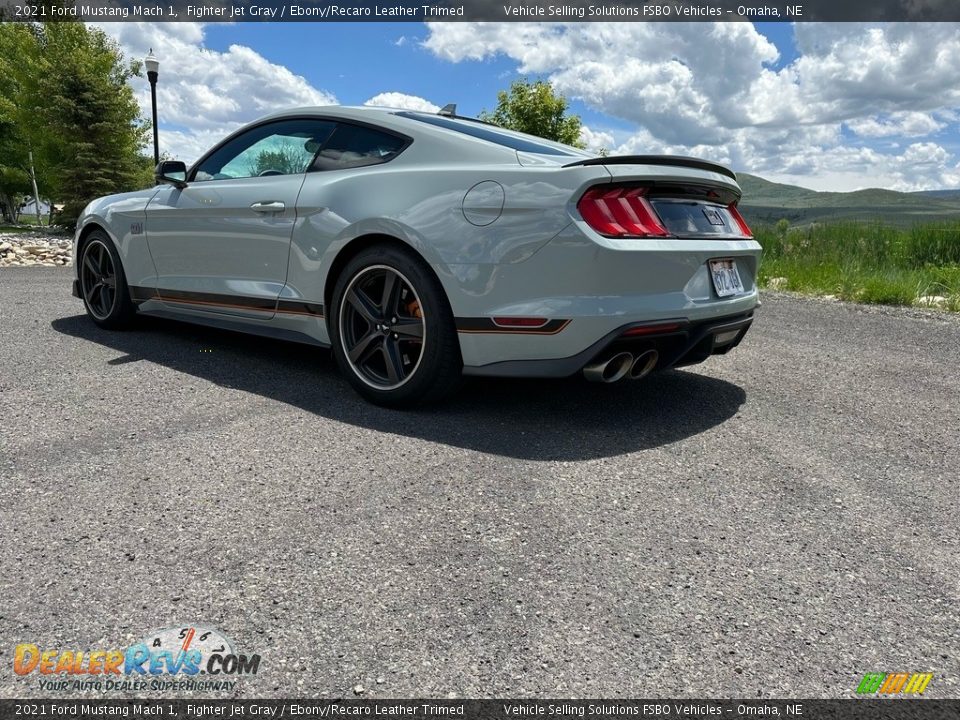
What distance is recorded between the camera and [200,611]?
1892 millimetres

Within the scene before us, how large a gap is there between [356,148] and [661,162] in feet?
5.35

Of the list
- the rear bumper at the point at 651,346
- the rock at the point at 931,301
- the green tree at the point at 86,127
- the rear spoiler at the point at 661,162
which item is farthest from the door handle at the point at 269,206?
the green tree at the point at 86,127

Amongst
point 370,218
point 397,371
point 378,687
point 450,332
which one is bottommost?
point 378,687

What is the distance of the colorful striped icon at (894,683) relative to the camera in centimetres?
165

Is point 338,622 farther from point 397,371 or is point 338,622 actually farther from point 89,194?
point 89,194

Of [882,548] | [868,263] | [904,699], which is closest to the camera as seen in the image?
[904,699]

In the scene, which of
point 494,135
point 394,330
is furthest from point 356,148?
point 394,330

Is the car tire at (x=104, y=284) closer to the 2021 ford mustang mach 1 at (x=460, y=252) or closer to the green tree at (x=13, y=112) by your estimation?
the 2021 ford mustang mach 1 at (x=460, y=252)

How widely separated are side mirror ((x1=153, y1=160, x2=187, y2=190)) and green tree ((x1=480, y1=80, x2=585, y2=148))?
2879 centimetres

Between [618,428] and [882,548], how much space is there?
4.32ft

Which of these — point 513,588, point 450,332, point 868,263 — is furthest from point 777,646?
point 868,263

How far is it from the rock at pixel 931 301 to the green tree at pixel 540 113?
25.7 m

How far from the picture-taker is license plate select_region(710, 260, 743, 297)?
3.43m

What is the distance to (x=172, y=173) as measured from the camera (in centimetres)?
484
